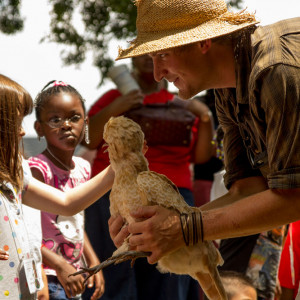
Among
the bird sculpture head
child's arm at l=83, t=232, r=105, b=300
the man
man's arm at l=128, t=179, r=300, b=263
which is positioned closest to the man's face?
the man

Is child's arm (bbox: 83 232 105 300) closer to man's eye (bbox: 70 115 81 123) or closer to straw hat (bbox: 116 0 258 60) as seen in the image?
man's eye (bbox: 70 115 81 123)

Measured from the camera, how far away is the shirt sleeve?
2059 mm

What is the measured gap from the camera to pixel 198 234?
87.7 inches

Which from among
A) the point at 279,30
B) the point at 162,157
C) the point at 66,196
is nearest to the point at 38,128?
the point at 66,196

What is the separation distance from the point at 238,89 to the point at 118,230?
0.81m

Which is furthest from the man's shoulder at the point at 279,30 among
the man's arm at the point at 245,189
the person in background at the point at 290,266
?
the person in background at the point at 290,266

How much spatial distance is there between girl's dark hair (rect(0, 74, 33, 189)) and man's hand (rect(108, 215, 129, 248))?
690 millimetres

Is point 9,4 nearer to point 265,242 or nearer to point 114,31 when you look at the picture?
point 114,31

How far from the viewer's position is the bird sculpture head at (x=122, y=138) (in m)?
2.54

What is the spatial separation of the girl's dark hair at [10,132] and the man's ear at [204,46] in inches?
45.3

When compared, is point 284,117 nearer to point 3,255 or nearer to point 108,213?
point 3,255

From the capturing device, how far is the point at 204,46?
2.43 meters

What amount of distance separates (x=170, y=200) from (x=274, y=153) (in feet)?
1.57

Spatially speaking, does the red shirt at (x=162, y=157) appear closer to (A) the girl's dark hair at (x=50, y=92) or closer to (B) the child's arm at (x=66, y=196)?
(A) the girl's dark hair at (x=50, y=92)
